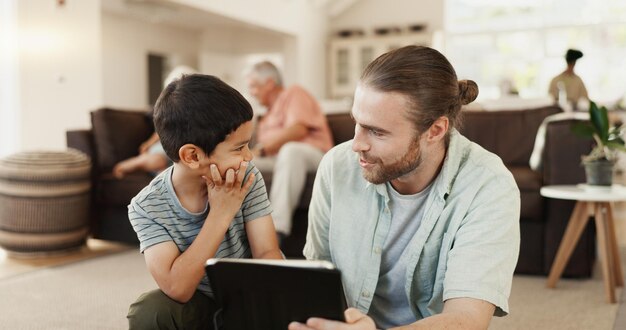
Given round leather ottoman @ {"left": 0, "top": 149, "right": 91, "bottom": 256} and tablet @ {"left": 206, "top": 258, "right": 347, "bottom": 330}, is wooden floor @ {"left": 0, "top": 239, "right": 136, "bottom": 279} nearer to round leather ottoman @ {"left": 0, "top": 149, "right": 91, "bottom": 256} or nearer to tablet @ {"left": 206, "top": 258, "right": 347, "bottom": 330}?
round leather ottoman @ {"left": 0, "top": 149, "right": 91, "bottom": 256}

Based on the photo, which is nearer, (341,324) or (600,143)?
(341,324)

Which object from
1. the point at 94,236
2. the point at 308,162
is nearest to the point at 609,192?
the point at 308,162

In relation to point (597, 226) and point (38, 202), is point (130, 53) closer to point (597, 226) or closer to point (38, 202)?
point (38, 202)

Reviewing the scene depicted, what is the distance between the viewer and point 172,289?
123cm

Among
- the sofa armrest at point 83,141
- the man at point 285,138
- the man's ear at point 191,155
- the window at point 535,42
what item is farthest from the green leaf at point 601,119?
the window at point 535,42

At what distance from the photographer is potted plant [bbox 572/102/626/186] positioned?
2.51 meters

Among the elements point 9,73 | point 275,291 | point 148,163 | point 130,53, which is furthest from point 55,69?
point 275,291

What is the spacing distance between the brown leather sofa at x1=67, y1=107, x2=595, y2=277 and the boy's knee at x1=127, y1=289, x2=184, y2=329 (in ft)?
5.81

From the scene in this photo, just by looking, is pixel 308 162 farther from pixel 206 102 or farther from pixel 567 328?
pixel 206 102

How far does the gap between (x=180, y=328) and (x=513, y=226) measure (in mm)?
719

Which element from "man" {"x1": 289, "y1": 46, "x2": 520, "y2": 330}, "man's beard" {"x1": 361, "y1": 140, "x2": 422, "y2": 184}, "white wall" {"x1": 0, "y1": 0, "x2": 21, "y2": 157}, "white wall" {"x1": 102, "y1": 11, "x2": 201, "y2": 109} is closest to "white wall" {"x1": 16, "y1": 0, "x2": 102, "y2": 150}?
"white wall" {"x1": 0, "y1": 0, "x2": 21, "y2": 157}

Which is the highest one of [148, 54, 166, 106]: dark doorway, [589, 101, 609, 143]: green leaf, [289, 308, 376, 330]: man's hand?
[148, 54, 166, 106]: dark doorway

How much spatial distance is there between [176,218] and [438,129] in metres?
0.58

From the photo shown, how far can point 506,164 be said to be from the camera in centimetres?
337
